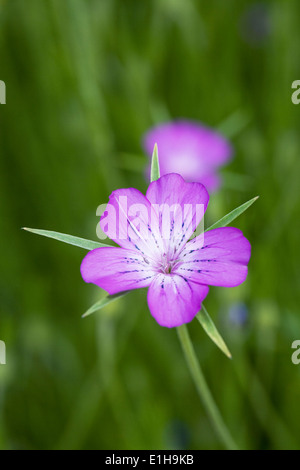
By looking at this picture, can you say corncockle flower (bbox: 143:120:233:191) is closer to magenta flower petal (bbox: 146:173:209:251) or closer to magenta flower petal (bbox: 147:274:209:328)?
magenta flower petal (bbox: 146:173:209:251)

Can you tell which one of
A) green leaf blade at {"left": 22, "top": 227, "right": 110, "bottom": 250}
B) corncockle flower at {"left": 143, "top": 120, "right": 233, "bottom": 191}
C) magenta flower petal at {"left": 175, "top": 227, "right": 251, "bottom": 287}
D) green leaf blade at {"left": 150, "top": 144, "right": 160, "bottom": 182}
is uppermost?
corncockle flower at {"left": 143, "top": 120, "right": 233, "bottom": 191}

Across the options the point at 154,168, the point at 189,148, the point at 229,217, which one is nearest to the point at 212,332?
the point at 229,217

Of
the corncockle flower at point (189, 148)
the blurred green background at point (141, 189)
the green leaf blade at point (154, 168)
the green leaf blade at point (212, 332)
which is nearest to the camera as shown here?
the green leaf blade at point (212, 332)

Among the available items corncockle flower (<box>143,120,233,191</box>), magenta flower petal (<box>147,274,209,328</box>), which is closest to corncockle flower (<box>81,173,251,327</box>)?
magenta flower petal (<box>147,274,209,328</box>)

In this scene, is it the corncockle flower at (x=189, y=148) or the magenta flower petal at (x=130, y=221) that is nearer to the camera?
the magenta flower petal at (x=130, y=221)

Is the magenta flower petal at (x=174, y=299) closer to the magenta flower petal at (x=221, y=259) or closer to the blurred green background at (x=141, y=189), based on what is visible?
the magenta flower petal at (x=221, y=259)

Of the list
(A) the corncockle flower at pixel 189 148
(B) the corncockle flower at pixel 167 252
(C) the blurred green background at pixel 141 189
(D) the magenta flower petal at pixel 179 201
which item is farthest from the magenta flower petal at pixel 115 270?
(A) the corncockle flower at pixel 189 148

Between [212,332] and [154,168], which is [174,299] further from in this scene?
[154,168]
